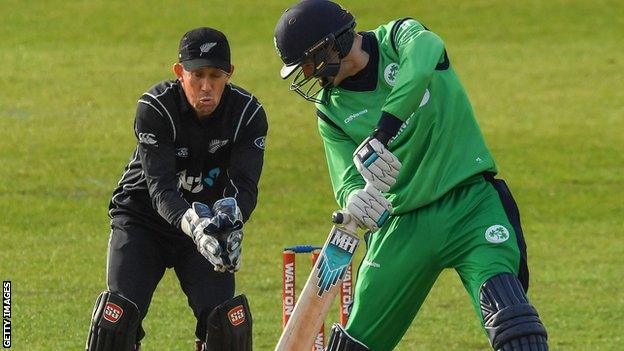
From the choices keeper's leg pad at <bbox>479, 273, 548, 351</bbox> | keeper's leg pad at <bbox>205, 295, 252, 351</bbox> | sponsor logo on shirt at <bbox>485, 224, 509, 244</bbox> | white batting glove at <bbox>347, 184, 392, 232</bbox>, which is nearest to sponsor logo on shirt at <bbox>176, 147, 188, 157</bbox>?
keeper's leg pad at <bbox>205, 295, 252, 351</bbox>

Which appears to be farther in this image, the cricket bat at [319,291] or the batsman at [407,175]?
the cricket bat at [319,291]

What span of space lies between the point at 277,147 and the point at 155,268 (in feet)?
34.6

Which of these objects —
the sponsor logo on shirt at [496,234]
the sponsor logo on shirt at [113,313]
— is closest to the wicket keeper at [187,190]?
the sponsor logo on shirt at [113,313]

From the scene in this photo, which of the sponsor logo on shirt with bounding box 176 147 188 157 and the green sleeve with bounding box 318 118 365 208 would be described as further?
the sponsor logo on shirt with bounding box 176 147 188 157

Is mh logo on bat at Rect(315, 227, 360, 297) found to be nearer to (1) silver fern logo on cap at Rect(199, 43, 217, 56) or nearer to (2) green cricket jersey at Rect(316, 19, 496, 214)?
(2) green cricket jersey at Rect(316, 19, 496, 214)

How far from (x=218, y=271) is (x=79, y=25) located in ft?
61.0

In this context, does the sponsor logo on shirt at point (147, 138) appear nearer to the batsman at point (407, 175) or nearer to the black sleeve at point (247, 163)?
the black sleeve at point (247, 163)

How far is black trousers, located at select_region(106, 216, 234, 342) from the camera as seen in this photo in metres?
7.85

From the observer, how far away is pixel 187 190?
8.08 m

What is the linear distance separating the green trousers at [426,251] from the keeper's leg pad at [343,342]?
3cm

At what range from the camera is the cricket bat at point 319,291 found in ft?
23.6

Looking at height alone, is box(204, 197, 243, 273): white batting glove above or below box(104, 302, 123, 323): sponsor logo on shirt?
above

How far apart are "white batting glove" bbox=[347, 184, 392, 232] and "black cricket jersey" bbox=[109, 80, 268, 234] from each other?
39.3 inches

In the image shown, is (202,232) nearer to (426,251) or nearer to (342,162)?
(342,162)
